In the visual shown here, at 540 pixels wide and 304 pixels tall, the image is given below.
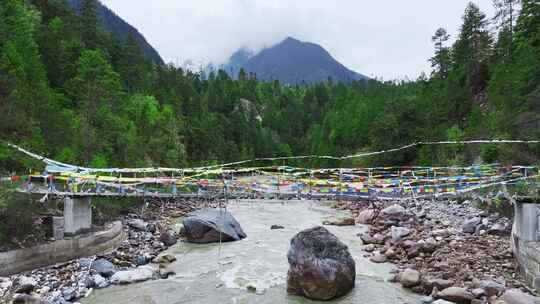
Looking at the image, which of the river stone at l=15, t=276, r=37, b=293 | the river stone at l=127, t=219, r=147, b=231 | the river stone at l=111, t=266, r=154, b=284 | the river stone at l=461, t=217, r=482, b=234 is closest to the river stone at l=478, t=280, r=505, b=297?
the river stone at l=461, t=217, r=482, b=234

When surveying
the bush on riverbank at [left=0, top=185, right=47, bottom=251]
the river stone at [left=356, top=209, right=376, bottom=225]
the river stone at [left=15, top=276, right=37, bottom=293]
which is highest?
the bush on riverbank at [left=0, top=185, right=47, bottom=251]

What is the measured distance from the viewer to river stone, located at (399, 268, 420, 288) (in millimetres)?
13102

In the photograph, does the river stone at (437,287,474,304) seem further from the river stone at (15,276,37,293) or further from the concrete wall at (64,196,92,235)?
the concrete wall at (64,196,92,235)

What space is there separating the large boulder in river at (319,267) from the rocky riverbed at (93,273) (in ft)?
15.6

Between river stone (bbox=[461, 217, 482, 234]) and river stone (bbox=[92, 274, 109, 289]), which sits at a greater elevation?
river stone (bbox=[461, 217, 482, 234])

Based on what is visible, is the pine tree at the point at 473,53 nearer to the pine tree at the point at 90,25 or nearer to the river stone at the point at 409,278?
the river stone at the point at 409,278

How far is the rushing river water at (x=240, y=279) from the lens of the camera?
12.7 meters

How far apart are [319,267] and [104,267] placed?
294 inches

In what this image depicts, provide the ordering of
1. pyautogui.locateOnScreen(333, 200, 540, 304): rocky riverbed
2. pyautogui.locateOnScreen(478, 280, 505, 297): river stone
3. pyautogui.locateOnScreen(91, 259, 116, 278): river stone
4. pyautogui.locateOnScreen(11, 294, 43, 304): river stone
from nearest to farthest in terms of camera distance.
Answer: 1. pyautogui.locateOnScreen(478, 280, 505, 297): river stone
2. pyautogui.locateOnScreen(333, 200, 540, 304): rocky riverbed
3. pyautogui.locateOnScreen(11, 294, 43, 304): river stone
4. pyautogui.locateOnScreen(91, 259, 116, 278): river stone

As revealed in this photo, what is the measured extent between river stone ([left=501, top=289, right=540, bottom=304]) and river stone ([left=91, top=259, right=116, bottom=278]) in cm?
1185

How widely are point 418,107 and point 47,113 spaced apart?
102ft

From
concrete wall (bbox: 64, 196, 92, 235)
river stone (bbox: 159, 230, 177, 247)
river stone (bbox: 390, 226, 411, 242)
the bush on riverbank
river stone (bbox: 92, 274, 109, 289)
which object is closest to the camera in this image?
A: river stone (bbox: 92, 274, 109, 289)

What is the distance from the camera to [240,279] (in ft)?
47.4

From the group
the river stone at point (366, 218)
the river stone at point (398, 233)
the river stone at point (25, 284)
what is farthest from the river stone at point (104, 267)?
the river stone at point (366, 218)
